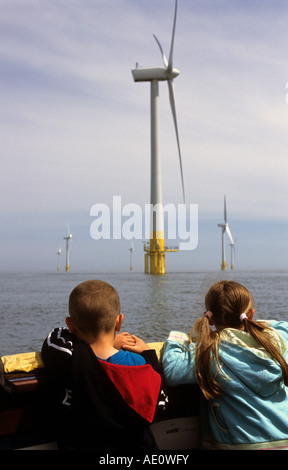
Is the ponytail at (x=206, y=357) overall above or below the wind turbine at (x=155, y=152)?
below

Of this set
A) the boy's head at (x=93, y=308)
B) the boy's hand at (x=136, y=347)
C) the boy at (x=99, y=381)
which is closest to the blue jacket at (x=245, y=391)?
the boy's hand at (x=136, y=347)

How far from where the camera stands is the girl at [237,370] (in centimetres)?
265

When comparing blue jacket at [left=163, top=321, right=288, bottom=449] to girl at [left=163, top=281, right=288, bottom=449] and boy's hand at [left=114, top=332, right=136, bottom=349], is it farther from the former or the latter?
boy's hand at [left=114, top=332, right=136, bottom=349]

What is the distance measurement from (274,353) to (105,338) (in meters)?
0.93

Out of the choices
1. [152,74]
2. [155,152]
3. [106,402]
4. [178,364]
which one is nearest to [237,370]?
[178,364]

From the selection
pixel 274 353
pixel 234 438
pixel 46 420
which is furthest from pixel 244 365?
pixel 46 420

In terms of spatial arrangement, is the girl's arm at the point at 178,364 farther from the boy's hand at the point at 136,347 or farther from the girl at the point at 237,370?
the boy's hand at the point at 136,347

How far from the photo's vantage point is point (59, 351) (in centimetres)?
251

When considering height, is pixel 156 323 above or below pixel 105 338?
below

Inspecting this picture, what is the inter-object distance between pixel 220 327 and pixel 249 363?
0.87 ft

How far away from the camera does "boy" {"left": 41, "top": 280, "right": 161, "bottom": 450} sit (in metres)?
2.38

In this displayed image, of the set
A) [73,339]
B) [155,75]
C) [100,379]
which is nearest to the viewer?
[100,379]
